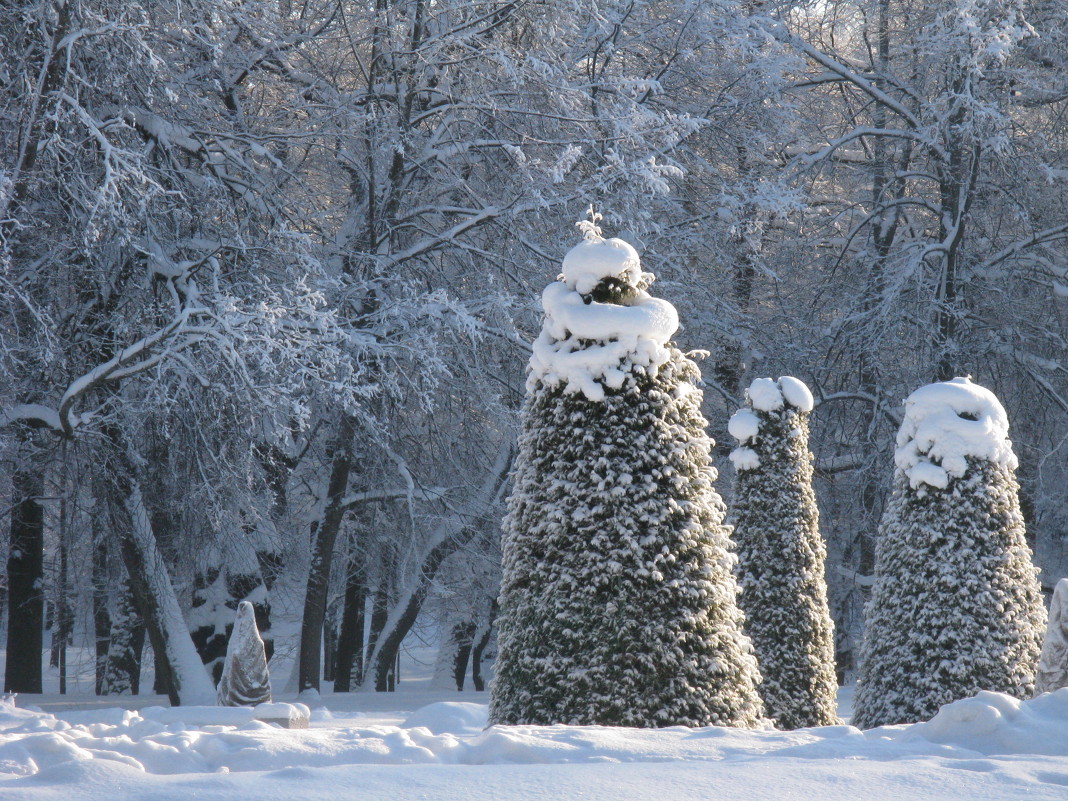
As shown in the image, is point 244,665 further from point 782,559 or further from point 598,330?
point 598,330

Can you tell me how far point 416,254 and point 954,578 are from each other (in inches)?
288

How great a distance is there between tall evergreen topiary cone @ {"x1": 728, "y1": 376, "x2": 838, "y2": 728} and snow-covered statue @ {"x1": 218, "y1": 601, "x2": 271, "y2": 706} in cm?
428

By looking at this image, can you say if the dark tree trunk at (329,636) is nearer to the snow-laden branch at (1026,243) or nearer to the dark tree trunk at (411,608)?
the dark tree trunk at (411,608)

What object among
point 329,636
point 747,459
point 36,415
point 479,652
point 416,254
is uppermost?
point 416,254

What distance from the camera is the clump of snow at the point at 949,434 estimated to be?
29.0 feet

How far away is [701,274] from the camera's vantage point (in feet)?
60.5

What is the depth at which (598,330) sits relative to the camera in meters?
6.25

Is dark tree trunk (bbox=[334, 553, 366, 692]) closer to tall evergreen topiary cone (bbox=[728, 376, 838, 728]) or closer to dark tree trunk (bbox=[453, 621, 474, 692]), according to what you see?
dark tree trunk (bbox=[453, 621, 474, 692])

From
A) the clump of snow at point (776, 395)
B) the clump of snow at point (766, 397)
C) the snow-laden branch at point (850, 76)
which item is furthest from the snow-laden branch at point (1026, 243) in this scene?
the clump of snow at point (766, 397)

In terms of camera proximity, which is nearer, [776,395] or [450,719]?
[450,719]

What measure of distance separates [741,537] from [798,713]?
63.5 inches

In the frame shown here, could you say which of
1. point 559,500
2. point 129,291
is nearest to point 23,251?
point 129,291

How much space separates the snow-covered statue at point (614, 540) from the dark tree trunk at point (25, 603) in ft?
39.2

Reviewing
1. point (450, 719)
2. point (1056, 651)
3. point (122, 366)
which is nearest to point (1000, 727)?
point (1056, 651)
